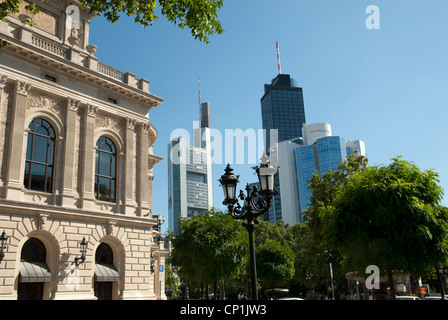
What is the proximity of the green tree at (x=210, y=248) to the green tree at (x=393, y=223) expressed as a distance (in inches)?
393

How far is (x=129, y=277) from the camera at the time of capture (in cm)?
2627

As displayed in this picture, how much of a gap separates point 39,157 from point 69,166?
1.82 m

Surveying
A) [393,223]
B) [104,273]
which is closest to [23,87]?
[104,273]

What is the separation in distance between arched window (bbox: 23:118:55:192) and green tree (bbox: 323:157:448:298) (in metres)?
17.2

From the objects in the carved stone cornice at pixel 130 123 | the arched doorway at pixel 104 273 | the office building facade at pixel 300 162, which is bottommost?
the arched doorway at pixel 104 273

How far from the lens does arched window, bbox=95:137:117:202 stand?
26.7 m

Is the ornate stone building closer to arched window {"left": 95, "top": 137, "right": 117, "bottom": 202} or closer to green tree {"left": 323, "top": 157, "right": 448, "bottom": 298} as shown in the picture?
arched window {"left": 95, "top": 137, "right": 117, "bottom": 202}

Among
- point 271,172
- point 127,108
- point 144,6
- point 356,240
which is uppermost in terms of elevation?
point 127,108

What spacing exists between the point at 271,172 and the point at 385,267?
1079cm

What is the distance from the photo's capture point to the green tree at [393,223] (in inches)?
743

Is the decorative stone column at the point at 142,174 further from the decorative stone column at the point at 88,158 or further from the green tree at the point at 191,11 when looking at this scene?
the green tree at the point at 191,11

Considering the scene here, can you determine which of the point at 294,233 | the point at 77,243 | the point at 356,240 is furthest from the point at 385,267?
the point at 294,233

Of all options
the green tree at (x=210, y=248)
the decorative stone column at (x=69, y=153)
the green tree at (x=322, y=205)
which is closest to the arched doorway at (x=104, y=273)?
the decorative stone column at (x=69, y=153)

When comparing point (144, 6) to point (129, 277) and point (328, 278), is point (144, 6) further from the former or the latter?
point (328, 278)
